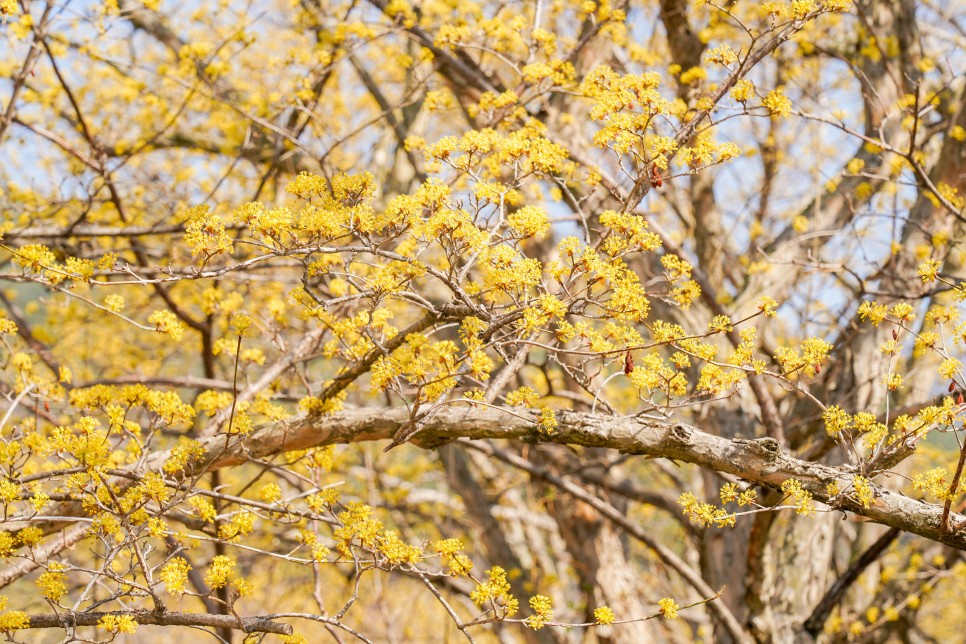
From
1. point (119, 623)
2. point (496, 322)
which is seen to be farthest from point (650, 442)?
point (119, 623)

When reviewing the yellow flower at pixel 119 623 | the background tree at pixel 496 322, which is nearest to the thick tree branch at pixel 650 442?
the background tree at pixel 496 322

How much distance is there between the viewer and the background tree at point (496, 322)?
238 centimetres

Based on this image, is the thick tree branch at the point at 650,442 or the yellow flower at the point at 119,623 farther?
the thick tree branch at the point at 650,442

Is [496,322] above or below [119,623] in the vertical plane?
above

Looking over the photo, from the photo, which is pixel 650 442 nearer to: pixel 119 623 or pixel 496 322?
pixel 496 322

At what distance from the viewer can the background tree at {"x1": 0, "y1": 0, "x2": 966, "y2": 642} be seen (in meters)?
2.38

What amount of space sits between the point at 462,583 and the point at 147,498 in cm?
381

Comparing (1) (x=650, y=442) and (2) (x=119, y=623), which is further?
(1) (x=650, y=442)

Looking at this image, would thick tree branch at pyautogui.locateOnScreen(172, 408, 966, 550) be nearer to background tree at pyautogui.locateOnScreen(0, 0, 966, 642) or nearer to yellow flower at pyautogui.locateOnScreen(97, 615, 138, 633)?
background tree at pyautogui.locateOnScreen(0, 0, 966, 642)

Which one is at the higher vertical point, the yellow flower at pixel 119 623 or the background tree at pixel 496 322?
the background tree at pixel 496 322

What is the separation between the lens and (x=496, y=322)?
2.26 m

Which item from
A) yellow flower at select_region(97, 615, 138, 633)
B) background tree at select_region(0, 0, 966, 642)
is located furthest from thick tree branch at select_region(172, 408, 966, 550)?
yellow flower at select_region(97, 615, 138, 633)

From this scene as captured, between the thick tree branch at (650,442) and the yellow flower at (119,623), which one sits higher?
the thick tree branch at (650,442)

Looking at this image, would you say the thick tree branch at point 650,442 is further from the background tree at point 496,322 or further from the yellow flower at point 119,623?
the yellow flower at point 119,623
